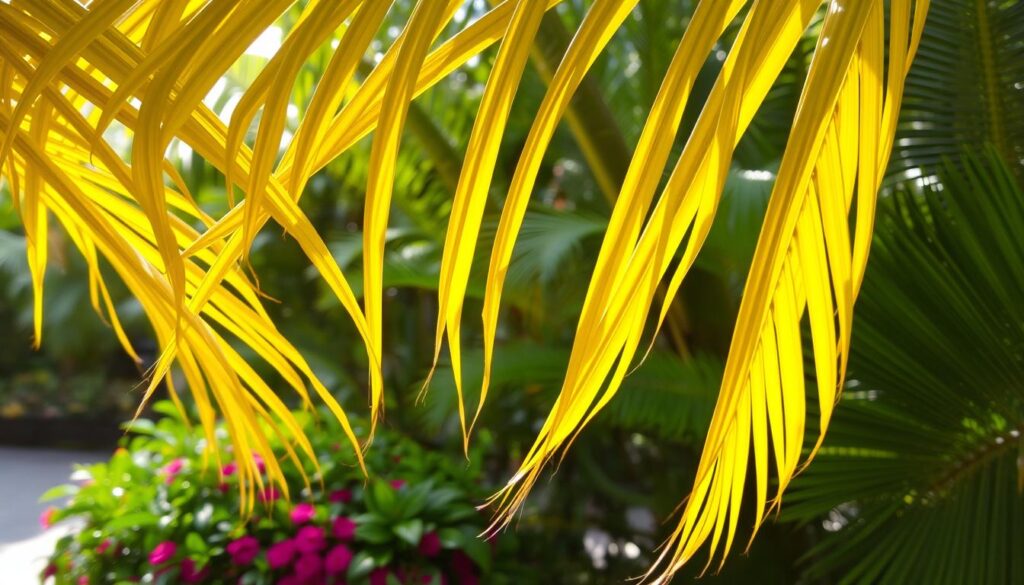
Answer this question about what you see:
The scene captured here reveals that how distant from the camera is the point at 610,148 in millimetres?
2062

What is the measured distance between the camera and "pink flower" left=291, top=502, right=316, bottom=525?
2164 mm

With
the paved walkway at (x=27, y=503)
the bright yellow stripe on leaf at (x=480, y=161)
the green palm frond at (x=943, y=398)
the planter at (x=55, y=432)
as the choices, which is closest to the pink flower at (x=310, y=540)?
the paved walkway at (x=27, y=503)

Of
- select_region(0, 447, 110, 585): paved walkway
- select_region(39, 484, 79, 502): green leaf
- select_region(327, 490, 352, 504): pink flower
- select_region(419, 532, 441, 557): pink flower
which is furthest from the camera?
select_region(0, 447, 110, 585): paved walkway

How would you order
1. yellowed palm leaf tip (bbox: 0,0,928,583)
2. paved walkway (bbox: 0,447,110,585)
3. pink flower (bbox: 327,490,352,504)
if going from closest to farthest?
yellowed palm leaf tip (bbox: 0,0,928,583), pink flower (bbox: 327,490,352,504), paved walkway (bbox: 0,447,110,585)

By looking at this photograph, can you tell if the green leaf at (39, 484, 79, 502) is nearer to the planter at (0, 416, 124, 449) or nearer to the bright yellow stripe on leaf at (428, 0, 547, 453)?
the bright yellow stripe on leaf at (428, 0, 547, 453)

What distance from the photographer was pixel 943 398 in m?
1.38

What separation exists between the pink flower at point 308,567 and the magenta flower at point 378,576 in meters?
0.12

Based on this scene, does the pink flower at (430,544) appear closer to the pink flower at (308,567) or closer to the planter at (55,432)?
the pink flower at (308,567)

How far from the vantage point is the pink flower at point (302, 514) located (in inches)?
85.2

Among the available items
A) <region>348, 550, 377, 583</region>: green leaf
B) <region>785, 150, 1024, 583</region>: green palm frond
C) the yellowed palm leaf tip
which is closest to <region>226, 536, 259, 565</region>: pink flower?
<region>348, 550, 377, 583</region>: green leaf

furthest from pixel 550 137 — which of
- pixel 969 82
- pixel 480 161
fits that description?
pixel 969 82

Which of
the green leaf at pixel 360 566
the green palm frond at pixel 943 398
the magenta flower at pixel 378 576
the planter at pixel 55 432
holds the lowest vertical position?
the planter at pixel 55 432

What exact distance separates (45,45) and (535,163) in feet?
1.41

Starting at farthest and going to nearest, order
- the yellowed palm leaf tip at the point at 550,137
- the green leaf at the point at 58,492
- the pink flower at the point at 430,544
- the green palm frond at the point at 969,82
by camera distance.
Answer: the green leaf at the point at 58,492, the pink flower at the point at 430,544, the green palm frond at the point at 969,82, the yellowed palm leaf tip at the point at 550,137
